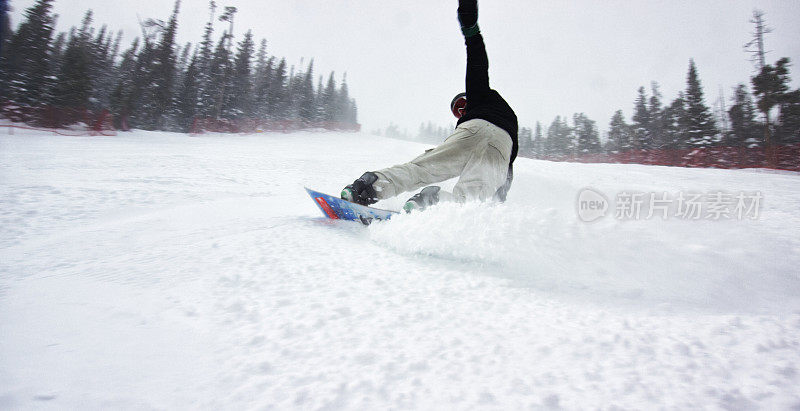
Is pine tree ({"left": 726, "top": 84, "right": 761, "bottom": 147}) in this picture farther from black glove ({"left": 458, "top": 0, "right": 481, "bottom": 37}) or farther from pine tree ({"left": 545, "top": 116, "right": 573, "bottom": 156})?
black glove ({"left": 458, "top": 0, "right": 481, "bottom": 37})

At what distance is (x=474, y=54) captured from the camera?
2.51 m

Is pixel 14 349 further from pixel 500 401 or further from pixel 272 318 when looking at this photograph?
pixel 500 401

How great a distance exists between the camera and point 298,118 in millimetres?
39469

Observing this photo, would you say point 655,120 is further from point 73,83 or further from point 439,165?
point 73,83

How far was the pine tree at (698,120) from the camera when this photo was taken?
84.7ft

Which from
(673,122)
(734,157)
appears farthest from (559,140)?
(734,157)

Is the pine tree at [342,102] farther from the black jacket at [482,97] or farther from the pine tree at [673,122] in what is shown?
the black jacket at [482,97]

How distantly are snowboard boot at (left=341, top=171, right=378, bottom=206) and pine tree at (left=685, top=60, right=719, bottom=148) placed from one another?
34.7 m

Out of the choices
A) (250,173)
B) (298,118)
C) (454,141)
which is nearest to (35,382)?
(454,141)

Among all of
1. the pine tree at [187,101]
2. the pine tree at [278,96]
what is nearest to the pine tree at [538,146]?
the pine tree at [278,96]

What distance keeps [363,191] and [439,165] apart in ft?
2.25

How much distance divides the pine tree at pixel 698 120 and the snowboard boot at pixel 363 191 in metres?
34.7

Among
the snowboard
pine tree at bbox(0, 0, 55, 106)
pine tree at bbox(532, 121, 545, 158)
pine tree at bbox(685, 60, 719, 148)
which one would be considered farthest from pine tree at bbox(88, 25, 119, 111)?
pine tree at bbox(532, 121, 545, 158)

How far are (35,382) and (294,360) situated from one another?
0.48m
